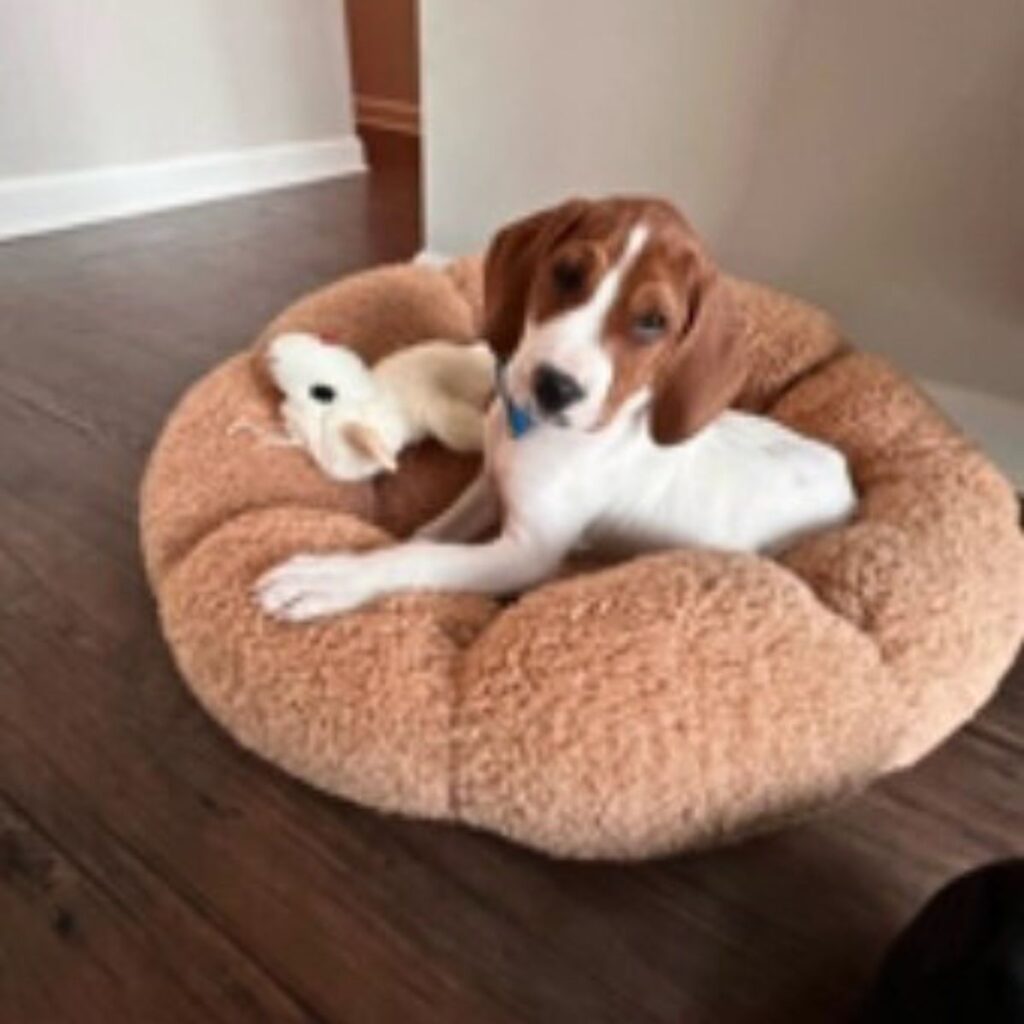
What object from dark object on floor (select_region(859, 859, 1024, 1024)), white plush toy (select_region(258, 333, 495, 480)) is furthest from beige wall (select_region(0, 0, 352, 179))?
dark object on floor (select_region(859, 859, 1024, 1024))

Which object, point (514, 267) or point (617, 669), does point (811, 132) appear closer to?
point (514, 267)

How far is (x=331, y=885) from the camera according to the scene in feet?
3.66

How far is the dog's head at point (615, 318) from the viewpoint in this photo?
1.08m

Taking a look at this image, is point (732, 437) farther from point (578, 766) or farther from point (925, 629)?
point (578, 766)

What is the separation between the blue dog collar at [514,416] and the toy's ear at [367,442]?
231 millimetres

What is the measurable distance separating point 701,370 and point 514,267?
0.85 feet

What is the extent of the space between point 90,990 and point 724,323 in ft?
3.30

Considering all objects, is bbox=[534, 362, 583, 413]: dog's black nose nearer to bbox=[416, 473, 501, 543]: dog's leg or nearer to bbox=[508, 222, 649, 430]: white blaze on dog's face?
bbox=[508, 222, 649, 430]: white blaze on dog's face

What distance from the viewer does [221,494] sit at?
1394 millimetres

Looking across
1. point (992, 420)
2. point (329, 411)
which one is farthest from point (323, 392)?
point (992, 420)

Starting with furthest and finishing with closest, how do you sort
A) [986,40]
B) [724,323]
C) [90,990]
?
[986,40] → [724,323] → [90,990]

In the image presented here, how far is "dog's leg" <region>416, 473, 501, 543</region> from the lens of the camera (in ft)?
5.03

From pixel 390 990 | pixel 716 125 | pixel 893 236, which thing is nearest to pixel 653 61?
pixel 716 125

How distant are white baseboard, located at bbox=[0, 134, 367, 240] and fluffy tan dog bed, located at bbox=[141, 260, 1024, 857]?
2.36 m
